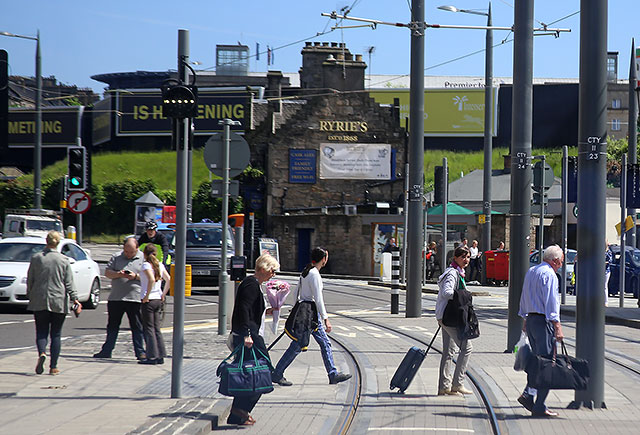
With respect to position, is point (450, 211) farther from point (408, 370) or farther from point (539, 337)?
point (539, 337)

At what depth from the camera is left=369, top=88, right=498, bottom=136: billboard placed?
2704 inches

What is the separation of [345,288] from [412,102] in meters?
13.2

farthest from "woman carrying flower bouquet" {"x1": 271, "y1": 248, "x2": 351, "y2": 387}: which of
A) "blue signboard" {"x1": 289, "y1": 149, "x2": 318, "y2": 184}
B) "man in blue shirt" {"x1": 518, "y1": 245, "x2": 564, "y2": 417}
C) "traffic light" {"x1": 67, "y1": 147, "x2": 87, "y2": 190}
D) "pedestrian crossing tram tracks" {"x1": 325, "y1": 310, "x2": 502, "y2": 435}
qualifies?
"blue signboard" {"x1": 289, "y1": 149, "x2": 318, "y2": 184}

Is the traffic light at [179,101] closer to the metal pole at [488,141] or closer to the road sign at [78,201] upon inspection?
the road sign at [78,201]

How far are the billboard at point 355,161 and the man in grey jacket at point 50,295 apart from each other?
41519mm

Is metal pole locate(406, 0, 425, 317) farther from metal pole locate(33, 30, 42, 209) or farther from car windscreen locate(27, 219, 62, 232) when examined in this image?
car windscreen locate(27, 219, 62, 232)

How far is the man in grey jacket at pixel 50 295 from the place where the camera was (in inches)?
429

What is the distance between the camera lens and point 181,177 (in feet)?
30.4

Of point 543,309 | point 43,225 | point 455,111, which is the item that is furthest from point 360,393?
point 455,111

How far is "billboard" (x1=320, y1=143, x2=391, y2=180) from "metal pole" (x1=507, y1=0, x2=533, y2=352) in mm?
38048

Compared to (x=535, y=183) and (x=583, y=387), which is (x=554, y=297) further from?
(x=535, y=183)

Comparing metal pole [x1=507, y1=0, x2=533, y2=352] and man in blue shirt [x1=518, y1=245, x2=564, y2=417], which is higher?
metal pole [x1=507, y1=0, x2=533, y2=352]

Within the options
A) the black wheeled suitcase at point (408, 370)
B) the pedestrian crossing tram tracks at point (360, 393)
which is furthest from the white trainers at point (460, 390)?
the black wheeled suitcase at point (408, 370)

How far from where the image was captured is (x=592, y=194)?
967 centimetres
